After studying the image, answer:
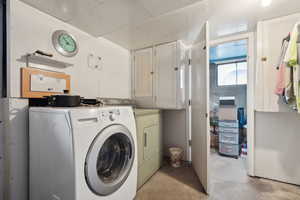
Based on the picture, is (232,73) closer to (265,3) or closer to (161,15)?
(265,3)

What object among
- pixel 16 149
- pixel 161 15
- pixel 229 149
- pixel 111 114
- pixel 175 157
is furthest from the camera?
pixel 229 149

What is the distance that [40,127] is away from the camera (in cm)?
106

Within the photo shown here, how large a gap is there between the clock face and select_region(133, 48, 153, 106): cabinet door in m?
1.12

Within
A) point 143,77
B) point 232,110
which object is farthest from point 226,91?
point 143,77

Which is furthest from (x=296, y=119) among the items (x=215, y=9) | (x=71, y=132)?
(x=71, y=132)

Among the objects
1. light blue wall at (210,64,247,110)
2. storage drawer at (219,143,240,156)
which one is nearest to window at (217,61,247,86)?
light blue wall at (210,64,247,110)

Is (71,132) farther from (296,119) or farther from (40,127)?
(296,119)

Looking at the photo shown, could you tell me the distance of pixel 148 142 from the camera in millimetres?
1805

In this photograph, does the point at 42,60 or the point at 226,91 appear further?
the point at 226,91

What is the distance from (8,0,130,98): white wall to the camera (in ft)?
3.90

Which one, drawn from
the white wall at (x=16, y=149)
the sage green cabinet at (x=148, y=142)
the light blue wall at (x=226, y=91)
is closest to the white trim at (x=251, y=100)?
the sage green cabinet at (x=148, y=142)

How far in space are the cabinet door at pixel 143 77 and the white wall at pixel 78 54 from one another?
0.18 m

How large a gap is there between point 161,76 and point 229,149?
6.61 feet

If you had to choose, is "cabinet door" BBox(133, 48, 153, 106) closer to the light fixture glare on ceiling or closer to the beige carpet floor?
the beige carpet floor
